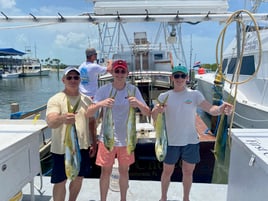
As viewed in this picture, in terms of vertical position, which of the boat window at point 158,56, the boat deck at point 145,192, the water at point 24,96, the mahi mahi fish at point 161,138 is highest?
the boat window at point 158,56

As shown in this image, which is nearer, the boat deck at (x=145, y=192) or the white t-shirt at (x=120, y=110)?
the white t-shirt at (x=120, y=110)

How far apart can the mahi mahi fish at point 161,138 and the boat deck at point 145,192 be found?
868mm

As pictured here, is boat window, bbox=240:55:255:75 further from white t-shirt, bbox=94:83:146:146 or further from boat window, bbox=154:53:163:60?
white t-shirt, bbox=94:83:146:146

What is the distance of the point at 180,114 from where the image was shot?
7.57ft

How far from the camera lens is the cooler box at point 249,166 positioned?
154cm

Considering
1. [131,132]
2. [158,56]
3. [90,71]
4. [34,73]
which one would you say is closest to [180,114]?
[131,132]

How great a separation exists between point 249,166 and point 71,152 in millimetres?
1292

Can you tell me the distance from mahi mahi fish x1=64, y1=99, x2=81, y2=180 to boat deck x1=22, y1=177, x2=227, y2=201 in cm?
95

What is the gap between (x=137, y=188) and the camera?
2979 mm

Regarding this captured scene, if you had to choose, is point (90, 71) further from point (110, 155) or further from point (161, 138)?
point (161, 138)

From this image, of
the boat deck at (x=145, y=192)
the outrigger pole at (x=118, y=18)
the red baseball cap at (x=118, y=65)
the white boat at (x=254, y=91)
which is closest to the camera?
the red baseball cap at (x=118, y=65)

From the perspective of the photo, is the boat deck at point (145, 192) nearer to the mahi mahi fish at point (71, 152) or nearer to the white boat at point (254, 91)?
the mahi mahi fish at point (71, 152)

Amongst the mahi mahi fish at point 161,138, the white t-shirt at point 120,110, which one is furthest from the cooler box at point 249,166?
the white t-shirt at point 120,110

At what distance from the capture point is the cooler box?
1.54 meters
